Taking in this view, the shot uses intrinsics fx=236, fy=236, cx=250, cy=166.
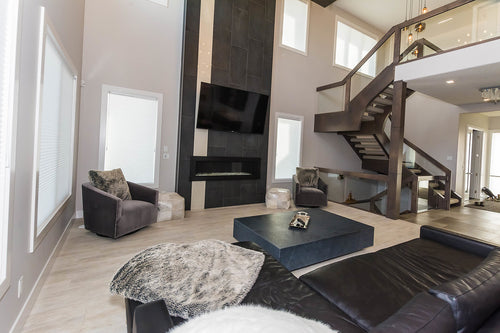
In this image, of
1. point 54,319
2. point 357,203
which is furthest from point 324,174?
point 54,319

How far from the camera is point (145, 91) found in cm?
442

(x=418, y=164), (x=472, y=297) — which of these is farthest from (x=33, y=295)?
(x=418, y=164)

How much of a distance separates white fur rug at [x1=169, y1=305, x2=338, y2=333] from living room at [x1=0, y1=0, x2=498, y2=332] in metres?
1.22

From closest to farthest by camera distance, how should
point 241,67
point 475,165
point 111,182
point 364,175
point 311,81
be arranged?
1. point 111,182
2. point 241,67
3. point 364,175
4. point 311,81
5. point 475,165

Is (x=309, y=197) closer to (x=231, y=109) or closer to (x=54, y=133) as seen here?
(x=231, y=109)

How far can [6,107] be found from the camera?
1.36 metres

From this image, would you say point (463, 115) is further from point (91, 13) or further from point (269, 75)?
point (91, 13)

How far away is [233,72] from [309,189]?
315 centimetres

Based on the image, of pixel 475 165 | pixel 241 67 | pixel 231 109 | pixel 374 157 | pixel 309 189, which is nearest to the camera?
pixel 231 109

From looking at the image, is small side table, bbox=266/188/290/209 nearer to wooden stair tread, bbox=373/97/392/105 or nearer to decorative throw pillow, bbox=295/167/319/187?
decorative throw pillow, bbox=295/167/319/187

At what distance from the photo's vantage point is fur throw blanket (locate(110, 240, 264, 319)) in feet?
4.15

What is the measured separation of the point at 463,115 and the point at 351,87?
3.92m

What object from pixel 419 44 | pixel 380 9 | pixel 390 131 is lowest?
pixel 390 131

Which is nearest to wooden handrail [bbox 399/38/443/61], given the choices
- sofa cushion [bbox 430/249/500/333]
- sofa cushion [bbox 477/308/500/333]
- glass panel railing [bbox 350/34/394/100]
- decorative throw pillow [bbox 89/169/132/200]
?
glass panel railing [bbox 350/34/394/100]
